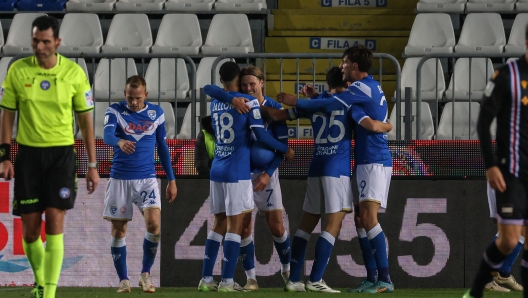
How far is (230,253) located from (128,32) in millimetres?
6075

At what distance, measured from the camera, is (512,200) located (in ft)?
19.8

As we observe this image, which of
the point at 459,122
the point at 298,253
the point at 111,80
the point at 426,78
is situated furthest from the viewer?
the point at 426,78

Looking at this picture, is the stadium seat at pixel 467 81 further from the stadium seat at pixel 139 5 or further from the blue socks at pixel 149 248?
the stadium seat at pixel 139 5

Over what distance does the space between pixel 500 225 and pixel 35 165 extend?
3.31 metres

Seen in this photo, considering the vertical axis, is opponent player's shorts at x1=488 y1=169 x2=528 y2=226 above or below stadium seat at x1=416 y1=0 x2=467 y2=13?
below

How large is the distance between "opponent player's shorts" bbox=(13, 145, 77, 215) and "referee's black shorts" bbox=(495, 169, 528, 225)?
10.1 feet

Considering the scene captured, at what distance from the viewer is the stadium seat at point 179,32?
13555mm

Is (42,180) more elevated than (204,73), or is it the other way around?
(204,73)

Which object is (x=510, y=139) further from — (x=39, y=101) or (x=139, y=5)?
(x=139, y=5)

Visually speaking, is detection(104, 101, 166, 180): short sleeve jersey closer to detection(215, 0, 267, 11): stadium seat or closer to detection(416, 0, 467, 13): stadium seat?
detection(215, 0, 267, 11): stadium seat

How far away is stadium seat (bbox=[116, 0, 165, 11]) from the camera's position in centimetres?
1416

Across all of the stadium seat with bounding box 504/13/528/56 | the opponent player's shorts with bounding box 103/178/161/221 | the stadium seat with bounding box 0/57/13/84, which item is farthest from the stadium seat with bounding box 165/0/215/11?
the opponent player's shorts with bounding box 103/178/161/221

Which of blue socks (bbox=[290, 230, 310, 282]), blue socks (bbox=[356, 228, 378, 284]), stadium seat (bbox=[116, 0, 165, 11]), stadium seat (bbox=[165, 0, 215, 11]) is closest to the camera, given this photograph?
blue socks (bbox=[290, 230, 310, 282])

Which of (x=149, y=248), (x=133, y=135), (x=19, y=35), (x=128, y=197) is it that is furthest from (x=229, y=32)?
(x=149, y=248)
